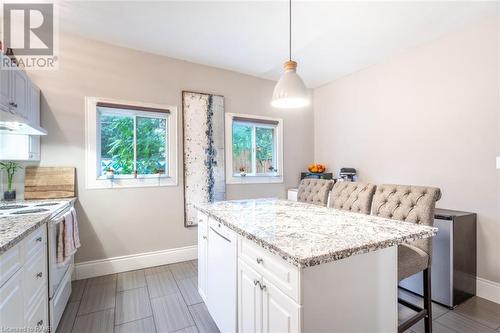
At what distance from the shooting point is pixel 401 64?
9.79ft

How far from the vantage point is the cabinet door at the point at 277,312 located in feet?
3.14

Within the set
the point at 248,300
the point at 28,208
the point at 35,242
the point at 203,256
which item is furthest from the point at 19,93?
the point at 248,300

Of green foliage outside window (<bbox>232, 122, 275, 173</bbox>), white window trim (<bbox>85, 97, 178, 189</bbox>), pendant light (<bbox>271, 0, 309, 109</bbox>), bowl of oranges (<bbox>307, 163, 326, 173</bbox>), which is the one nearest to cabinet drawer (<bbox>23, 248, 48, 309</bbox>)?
white window trim (<bbox>85, 97, 178, 189</bbox>)

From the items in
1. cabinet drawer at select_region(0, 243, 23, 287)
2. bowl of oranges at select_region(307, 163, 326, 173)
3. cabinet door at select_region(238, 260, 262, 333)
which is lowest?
cabinet door at select_region(238, 260, 262, 333)

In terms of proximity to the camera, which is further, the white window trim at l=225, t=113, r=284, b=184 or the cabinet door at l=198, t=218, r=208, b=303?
the white window trim at l=225, t=113, r=284, b=184

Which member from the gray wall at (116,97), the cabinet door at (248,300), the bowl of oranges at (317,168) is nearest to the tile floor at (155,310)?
the gray wall at (116,97)

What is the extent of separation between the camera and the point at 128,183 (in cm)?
293

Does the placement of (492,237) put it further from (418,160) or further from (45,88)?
(45,88)

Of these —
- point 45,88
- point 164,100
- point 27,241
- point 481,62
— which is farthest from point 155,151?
point 481,62

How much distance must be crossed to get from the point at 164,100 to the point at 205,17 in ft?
3.89

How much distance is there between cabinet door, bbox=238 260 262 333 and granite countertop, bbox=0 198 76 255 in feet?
3.64

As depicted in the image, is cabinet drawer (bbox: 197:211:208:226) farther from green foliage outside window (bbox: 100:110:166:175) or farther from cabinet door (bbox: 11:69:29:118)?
cabinet door (bbox: 11:69:29:118)

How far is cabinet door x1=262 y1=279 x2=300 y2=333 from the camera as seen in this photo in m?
0.96

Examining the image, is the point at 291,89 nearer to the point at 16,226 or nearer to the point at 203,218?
the point at 203,218
